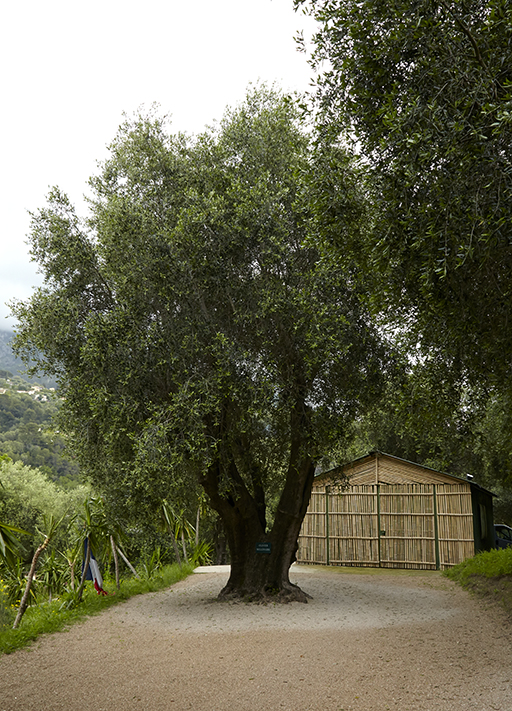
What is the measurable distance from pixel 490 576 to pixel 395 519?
6.66 metres

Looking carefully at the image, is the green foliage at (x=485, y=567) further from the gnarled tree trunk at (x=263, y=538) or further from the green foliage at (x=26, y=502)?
the green foliage at (x=26, y=502)

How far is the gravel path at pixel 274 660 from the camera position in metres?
5.77

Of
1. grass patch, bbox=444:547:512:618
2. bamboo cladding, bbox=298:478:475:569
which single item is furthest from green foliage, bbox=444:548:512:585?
bamboo cladding, bbox=298:478:475:569

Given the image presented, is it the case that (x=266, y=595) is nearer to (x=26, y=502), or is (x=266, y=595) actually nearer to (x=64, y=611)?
(x=64, y=611)

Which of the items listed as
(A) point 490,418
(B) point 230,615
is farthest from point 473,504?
(B) point 230,615

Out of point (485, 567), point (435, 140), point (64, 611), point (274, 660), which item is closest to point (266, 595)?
point (64, 611)

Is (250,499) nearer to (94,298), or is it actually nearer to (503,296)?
(94,298)

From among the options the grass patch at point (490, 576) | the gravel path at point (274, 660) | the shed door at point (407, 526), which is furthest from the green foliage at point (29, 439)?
the gravel path at point (274, 660)

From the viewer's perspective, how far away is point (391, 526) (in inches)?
797

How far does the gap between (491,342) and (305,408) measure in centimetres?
434

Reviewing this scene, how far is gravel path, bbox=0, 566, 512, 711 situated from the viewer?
18.9 feet

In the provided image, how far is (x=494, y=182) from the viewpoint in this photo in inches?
217

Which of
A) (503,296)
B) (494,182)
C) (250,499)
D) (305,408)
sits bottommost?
(250,499)

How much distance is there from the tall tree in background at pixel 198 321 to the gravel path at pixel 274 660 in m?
2.19
